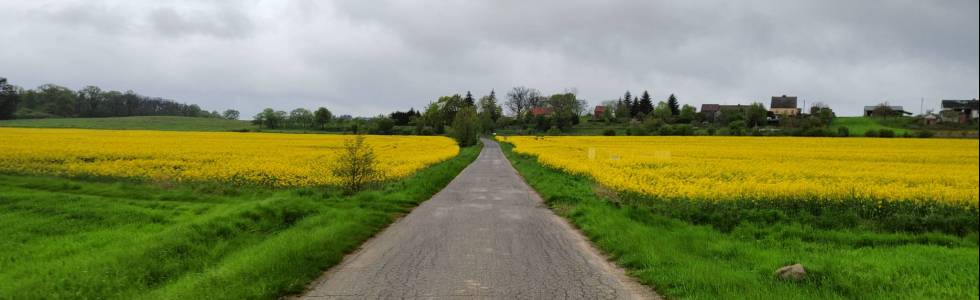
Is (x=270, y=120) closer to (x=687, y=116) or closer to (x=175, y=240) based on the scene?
(x=687, y=116)

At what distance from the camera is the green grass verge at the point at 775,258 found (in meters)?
6.11

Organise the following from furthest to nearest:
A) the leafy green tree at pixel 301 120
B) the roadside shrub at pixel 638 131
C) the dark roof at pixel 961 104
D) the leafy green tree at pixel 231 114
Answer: the leafy green tree at pixel 231 114
the leafy green tree at pixel 301 120
the roadside shrub at pixel 638 131
the dark roof at pixel 961 104

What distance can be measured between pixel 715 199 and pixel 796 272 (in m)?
6.66

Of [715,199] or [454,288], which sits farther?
[715,199]

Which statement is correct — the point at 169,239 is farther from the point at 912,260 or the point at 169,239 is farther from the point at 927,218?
the point at 927,218

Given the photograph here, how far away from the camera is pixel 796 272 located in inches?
261

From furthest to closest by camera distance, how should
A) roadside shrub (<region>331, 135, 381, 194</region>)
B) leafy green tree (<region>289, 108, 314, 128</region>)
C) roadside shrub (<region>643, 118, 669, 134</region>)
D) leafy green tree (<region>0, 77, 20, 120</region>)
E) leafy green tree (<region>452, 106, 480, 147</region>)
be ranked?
leafy green tree (<region>289, 108, 314, 128</region>) → leafy green tree (<region>0, 77, 20, 120</region>) → roadside shrub (<region>643, 118, 669, 134</region>) → leafy green tree (<region>452, 106, 480, 147</region>) → roadside shrub (<region>331, 135, 381, 194</region>)

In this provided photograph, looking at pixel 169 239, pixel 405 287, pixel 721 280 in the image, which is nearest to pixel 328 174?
pixel 169 239

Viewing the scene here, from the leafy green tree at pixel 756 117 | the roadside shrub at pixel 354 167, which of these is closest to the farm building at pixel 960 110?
the roadside shrub at pixel 354 167

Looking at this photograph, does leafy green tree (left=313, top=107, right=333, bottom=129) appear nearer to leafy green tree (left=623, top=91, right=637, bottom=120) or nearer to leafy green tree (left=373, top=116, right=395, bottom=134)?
leafy green tree (left=373, top=116, right=395, bottom=134)

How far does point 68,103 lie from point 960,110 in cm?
15392

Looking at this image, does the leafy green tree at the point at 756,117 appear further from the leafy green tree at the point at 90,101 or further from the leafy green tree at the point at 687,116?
the leafy green tree at the point at 90,101

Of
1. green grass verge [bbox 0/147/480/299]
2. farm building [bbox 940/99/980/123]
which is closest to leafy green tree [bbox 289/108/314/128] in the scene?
green grass verge [bbox 0/147/480/299]

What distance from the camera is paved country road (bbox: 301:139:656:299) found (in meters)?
6.31
